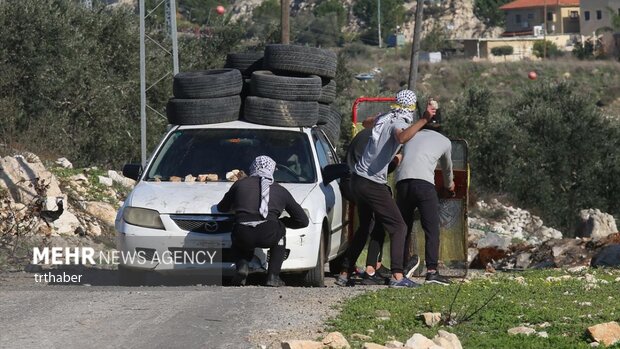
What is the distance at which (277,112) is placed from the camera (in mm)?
12984

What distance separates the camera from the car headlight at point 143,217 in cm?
1137

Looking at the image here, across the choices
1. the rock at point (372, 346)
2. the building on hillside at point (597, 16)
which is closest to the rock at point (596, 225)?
the rock at point (372, 346)

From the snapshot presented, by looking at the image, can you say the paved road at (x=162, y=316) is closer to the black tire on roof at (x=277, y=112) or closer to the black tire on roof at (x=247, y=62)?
the black tire on roof at (x=277, y=112)

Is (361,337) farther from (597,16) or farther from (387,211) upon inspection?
(597,16)

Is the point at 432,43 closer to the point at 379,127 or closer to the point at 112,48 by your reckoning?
the point at 112,48

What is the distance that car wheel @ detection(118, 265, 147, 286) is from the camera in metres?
11.7

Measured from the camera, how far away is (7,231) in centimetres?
1577

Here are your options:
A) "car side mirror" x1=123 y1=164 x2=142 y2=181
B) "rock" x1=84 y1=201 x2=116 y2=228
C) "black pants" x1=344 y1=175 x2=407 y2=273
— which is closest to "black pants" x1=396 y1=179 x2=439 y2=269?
"black pants" x1=344 y1=175 x2=407 y2=273

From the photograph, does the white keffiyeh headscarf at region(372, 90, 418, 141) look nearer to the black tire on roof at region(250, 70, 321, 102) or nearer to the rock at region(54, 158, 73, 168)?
the black tire on roof at region(250, 70, 321, 102)

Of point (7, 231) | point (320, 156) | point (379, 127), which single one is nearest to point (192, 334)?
point (379, 127)

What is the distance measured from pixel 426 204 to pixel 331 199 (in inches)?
42.6

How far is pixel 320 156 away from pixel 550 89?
29.8 m

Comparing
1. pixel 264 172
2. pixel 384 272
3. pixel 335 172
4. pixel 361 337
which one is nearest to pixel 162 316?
pixel 361 337

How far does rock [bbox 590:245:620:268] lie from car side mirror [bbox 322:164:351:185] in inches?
178
